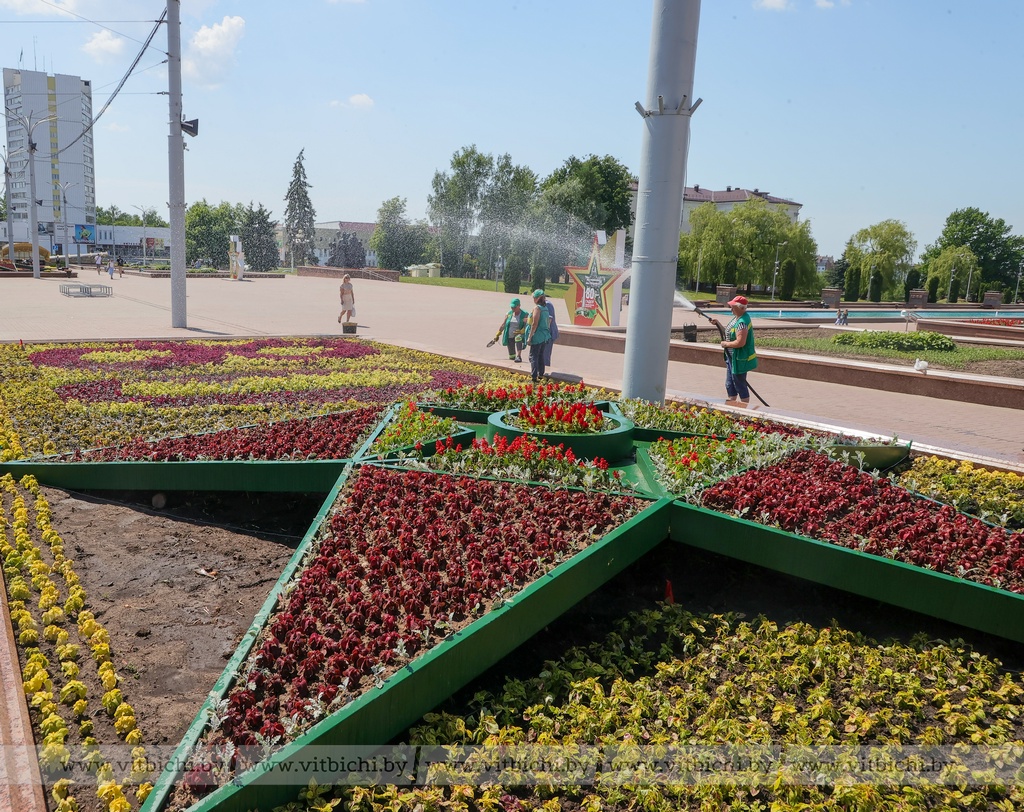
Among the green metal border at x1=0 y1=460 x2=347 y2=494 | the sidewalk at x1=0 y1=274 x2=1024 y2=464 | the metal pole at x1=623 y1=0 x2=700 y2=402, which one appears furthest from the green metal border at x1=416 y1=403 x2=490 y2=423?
the sidewalk at x1=0 y1=274 x2=1024 y2=464

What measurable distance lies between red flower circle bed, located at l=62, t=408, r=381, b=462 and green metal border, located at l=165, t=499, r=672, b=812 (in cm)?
Answer: 236

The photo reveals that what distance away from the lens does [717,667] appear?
3.65 metres

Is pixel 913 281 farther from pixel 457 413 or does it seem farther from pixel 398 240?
pixel 457 413

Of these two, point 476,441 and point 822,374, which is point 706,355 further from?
point 476,441

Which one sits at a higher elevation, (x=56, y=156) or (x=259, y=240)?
(x=56, y=156)

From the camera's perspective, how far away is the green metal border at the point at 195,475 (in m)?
5.54

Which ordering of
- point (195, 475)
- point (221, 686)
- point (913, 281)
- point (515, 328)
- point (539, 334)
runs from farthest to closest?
point (913, 281), point (515, 328), point (539, 334), point (195, 475), point (221, 686)

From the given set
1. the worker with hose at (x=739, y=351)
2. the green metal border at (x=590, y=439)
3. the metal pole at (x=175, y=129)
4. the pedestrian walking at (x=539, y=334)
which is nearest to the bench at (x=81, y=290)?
the metal pole at (x=175, y=129)

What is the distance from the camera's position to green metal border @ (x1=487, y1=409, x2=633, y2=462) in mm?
5809

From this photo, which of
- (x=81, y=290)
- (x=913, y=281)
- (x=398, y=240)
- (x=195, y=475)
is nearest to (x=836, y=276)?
(x=913, y=281)

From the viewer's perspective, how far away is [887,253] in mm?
63562

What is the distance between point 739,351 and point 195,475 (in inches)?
230

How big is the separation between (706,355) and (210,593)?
1238 centimetres

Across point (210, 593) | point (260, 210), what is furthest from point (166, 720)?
point (260, 210)
